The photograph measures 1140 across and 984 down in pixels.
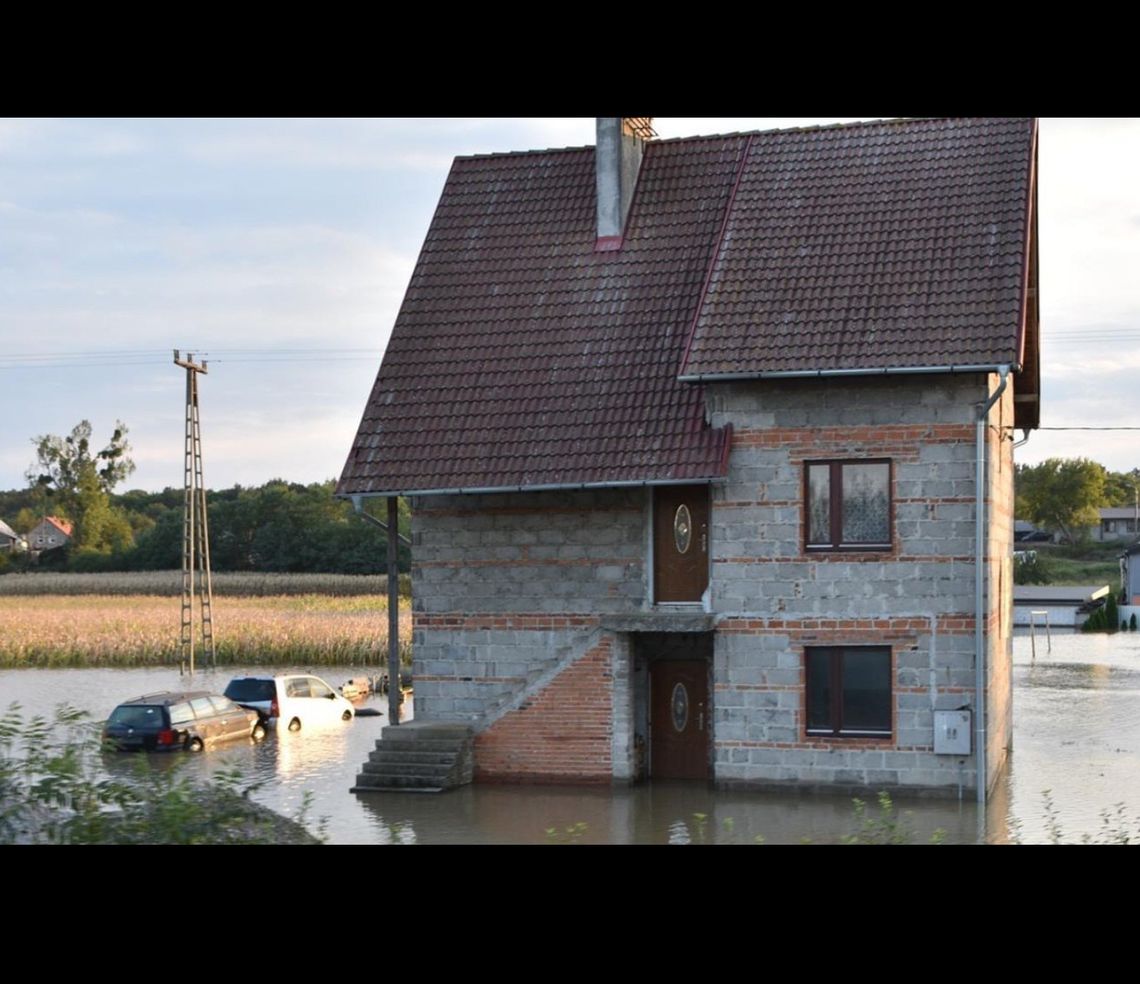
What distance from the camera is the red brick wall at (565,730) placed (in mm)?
21500

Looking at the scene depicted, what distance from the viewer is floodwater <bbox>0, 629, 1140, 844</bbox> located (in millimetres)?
17766

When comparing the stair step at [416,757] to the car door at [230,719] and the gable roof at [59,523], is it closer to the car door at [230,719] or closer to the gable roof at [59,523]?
the car door at [230,719]

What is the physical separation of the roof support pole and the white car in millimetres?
6433

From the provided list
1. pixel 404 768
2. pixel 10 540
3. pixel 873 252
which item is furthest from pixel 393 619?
pixel 10 540

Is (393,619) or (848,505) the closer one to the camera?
(848,505)

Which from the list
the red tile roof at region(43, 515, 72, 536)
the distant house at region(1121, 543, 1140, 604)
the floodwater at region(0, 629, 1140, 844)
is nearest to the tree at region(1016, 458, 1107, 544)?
the distant house at region(1121, 543, 1140, 604)

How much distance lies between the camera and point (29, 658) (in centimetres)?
4366

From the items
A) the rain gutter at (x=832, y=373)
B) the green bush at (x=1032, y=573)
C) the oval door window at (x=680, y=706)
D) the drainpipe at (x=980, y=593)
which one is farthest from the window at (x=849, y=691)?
the green bush at (x=1032, y=573)

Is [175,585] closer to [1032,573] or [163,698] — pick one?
[163,698]

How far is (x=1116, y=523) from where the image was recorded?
455 feet

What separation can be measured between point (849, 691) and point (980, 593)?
89.3 inches

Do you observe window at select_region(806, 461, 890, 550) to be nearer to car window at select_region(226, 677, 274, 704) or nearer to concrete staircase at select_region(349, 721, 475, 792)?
concrete staircase at select_region(349, 721, 475, 792)
